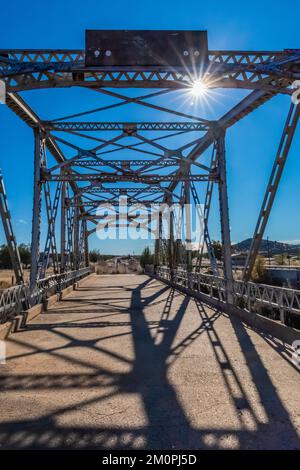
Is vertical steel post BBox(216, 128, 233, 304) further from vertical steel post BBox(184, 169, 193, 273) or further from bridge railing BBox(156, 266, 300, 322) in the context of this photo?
vertical steel post BBox(184, 169, 193, 273)

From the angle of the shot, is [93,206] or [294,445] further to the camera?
[93,206]

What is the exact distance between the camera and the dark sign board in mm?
7125

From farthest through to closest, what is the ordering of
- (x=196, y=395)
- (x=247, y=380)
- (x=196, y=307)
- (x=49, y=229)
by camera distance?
(x=49, y=229), (x=196, y=307), (x=247, y=380), (x=196, y=395)

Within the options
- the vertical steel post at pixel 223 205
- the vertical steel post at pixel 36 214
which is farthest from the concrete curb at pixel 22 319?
the vertical steel post at pixel 223 205

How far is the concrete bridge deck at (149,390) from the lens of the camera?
348cm

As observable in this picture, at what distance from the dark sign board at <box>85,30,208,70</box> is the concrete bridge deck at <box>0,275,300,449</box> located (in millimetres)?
6069

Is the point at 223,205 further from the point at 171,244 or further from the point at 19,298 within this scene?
the point at 171,244

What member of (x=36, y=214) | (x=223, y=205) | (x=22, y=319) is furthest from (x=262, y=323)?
(x=36, y=214)

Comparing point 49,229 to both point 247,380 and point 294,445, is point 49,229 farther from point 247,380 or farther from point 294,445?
point 294,445

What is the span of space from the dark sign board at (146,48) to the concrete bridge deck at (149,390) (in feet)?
19.9

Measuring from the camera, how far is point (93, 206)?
97.3ft
